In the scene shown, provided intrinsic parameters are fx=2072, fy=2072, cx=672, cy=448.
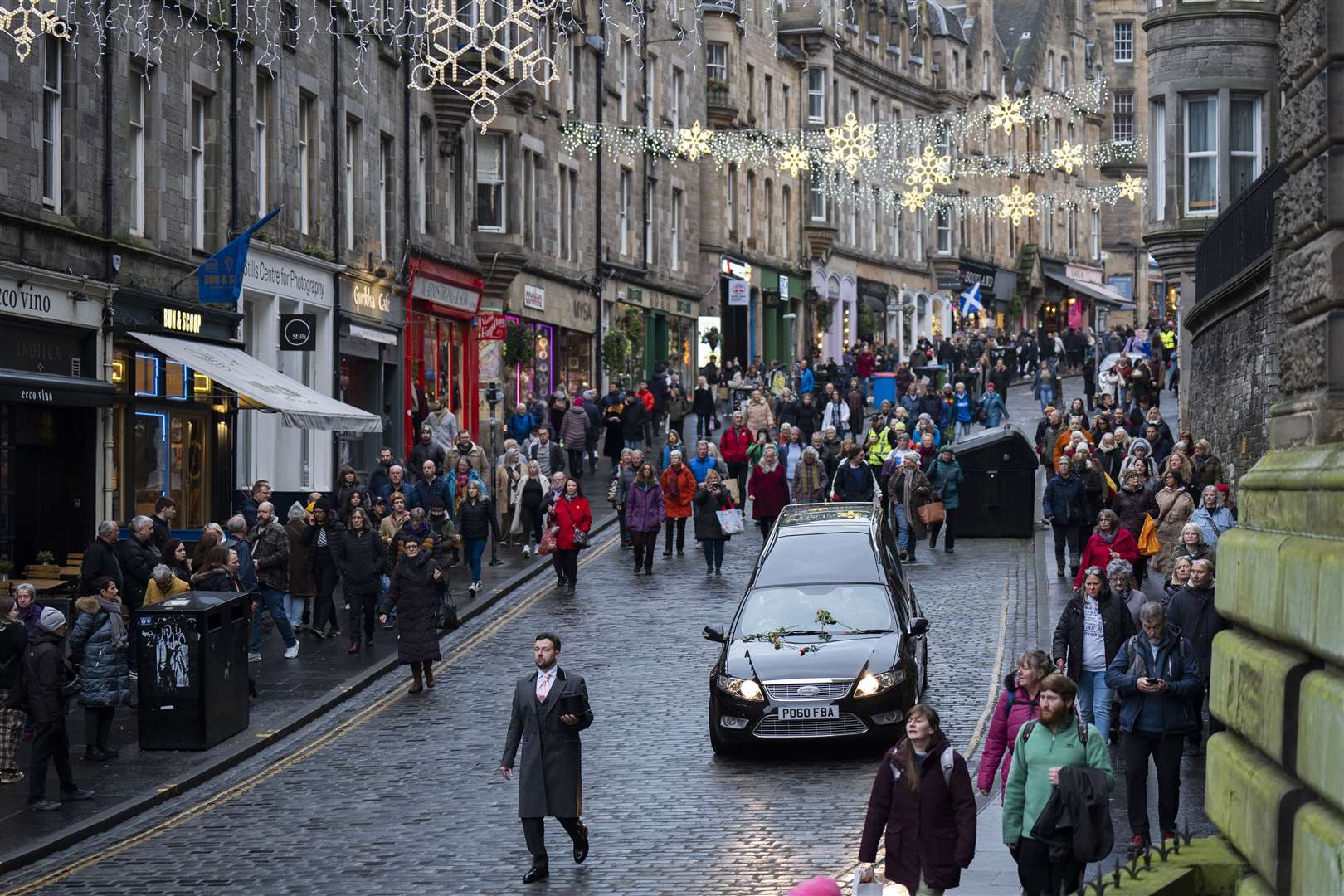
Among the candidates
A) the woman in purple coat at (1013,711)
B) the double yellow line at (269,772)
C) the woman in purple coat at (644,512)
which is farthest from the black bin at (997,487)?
the woman in purple coat at (1013,711)

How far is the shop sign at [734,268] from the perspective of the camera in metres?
61.9

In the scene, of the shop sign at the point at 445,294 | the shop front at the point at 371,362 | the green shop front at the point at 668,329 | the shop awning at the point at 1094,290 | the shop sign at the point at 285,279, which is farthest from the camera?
the shop awning at the point at 1094,290

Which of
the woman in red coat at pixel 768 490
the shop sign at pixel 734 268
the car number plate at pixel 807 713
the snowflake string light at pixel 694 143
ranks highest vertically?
the snowflake string light at pixel 694 143

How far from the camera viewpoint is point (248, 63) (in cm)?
3203

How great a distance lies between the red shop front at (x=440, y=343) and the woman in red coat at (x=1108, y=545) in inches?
701

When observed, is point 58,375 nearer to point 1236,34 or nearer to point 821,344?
point 1236,34

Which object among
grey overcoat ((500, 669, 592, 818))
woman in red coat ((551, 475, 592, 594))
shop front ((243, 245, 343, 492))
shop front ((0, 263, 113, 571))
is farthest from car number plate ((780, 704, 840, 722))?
shop front ((243, 245, 343, 492))

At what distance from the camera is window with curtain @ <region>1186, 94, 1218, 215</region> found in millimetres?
34625

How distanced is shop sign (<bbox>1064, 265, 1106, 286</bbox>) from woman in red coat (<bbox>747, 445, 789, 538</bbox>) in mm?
68046

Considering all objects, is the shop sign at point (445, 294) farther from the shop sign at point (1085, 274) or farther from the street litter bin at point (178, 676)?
the shop sign at point (1085, 274)

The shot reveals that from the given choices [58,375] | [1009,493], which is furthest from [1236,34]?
[58,375]

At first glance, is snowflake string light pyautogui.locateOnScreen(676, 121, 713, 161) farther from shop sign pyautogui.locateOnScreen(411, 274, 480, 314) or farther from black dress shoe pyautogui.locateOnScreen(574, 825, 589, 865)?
black dress shoe pyautogui.locateOnScreen(574, 825, 589, 865)

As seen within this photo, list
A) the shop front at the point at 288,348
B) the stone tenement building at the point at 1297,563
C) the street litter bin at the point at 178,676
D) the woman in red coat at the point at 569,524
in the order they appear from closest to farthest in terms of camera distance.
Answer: the stone tenement building at the point at 1297,563 < the street litter bin at the point at 178,676 < the woman in red coat at the point at 569,524 < the shop front at the point at 288,348

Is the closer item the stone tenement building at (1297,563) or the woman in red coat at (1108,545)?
the stone tenement building at (1297,563)
